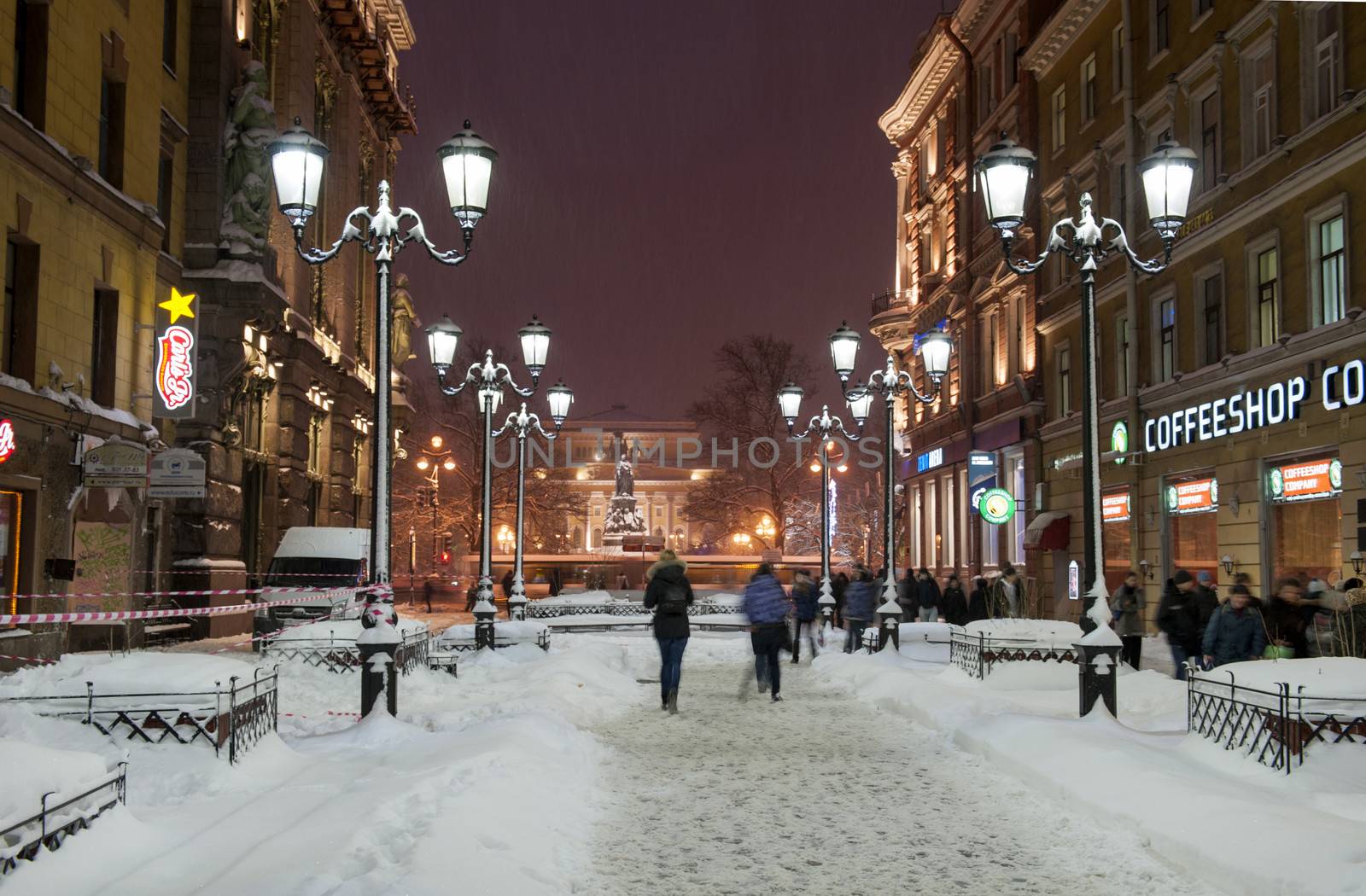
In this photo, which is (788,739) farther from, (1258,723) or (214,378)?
(214,378)

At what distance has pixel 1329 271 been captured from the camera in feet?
71.2

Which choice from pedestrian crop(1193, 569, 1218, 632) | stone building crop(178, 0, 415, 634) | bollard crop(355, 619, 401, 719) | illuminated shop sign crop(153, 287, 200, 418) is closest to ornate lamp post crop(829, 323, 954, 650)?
pedestrian crop(1193, 569, 1218, 632)

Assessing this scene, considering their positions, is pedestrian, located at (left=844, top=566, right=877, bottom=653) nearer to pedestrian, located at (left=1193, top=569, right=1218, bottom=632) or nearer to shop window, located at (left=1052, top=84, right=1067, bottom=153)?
pedestrian, located at (left=1193, top=569, right=1218, bottom=632)

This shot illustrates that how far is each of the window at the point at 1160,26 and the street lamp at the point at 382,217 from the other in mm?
20238

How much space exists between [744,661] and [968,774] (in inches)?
547

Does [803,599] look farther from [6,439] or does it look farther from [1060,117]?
[1060,117]

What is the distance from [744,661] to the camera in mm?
24359

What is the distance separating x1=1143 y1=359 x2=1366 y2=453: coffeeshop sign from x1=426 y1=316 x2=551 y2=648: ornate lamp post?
39.9 ft

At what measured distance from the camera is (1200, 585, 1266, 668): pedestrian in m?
14.7

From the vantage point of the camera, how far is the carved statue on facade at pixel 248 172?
3016 centimetres

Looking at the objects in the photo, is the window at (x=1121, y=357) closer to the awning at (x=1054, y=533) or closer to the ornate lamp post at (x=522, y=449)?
the awning at (x=1054, y=533)

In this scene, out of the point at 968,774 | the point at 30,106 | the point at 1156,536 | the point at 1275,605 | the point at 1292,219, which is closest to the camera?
the point at 968,774

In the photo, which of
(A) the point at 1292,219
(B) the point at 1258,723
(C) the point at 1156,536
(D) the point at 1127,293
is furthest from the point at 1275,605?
(D) the point at 1127,293

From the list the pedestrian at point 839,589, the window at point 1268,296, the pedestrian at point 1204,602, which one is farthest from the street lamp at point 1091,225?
the pedestrian at point 839,589
